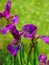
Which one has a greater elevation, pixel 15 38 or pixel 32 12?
pixel 15 38

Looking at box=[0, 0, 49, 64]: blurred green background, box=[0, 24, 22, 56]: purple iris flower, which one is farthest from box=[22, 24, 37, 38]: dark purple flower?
box=[0, 0, 49, 64]: blurred green background

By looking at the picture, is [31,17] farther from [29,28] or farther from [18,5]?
[29,28]

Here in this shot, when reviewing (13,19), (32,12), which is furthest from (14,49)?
(32,12)

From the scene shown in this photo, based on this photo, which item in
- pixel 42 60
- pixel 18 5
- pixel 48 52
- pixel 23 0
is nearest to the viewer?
pixel 42 60

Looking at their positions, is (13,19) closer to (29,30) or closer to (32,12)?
(29,30)

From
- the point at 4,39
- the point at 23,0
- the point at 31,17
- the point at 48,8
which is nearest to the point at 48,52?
the point at 4,39

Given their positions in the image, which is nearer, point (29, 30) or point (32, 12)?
point (29, 30)

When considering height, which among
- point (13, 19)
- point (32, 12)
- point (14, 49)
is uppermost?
point (13, 19)

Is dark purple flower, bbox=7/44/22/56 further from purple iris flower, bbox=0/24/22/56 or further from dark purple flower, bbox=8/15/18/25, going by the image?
dark purple flower, bbox=8/15/18/25

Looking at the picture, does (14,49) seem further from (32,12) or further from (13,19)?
(32,12)

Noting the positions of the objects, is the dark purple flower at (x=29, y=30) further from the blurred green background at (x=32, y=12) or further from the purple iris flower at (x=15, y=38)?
the blurred green background at (x=32, y=12)

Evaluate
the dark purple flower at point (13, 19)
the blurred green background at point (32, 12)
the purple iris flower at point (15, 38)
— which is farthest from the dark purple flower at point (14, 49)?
the blurred green background at point (32, 12)
